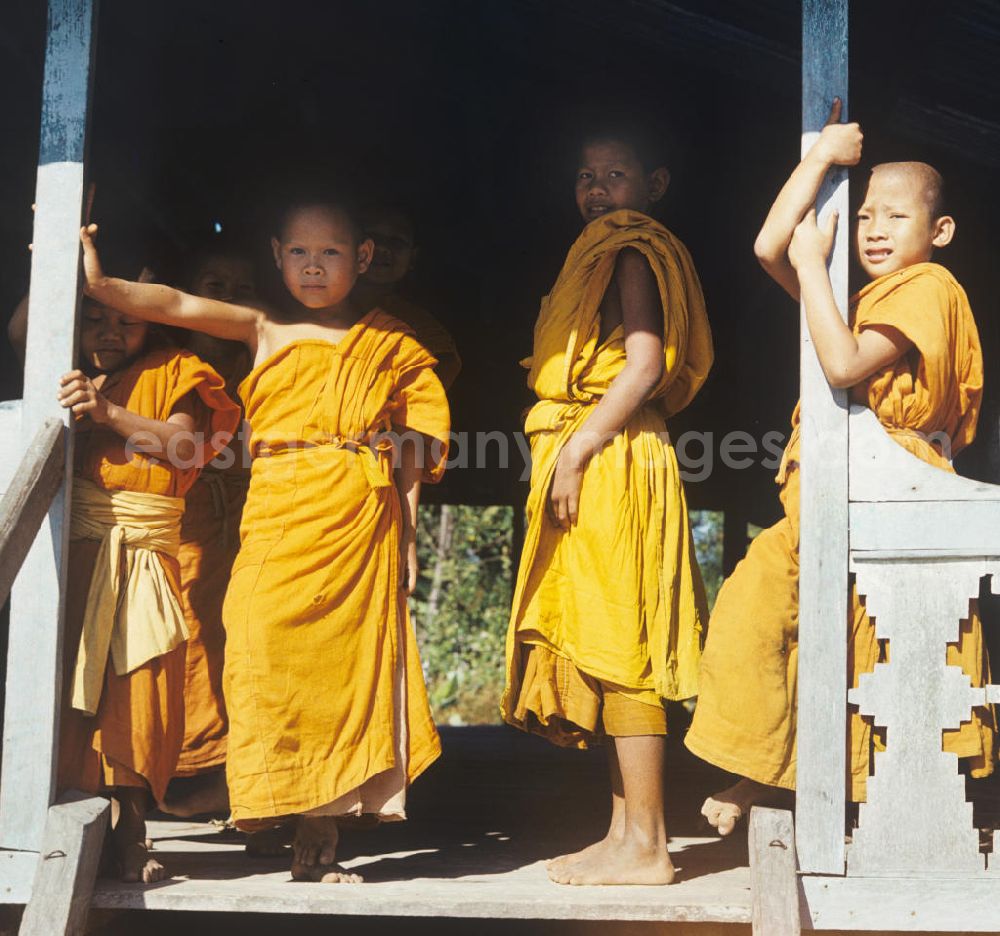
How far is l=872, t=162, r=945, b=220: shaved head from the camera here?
360 cm

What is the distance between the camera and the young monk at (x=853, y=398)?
3.38 meters

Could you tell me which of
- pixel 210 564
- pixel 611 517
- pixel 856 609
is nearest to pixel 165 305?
pixel 210 564

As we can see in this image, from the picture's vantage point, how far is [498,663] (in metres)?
16.4

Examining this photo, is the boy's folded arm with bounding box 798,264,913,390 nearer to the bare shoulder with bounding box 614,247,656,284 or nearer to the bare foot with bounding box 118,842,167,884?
the bare shoulder with bounding box 614,247,656,284

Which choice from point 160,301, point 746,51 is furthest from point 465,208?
point 160,301

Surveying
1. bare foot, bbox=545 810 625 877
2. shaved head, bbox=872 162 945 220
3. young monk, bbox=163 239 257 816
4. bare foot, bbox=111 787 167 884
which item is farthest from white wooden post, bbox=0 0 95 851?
shaved head, bbox=872 162 945 220

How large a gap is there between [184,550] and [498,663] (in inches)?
471

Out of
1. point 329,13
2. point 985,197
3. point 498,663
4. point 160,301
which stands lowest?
point 498,663

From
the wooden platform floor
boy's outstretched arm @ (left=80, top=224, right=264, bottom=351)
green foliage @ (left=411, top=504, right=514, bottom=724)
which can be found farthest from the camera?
green foliage @ (left=411, top=504, right=514, bottom=724)

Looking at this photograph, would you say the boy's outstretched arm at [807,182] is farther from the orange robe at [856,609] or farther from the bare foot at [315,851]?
the bare foot at [315,851]

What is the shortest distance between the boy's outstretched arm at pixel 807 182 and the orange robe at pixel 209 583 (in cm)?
197

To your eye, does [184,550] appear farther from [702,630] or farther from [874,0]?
[874,0]

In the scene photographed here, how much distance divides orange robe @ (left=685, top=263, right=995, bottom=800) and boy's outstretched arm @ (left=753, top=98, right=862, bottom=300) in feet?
0.90

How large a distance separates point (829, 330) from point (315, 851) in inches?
72.0
